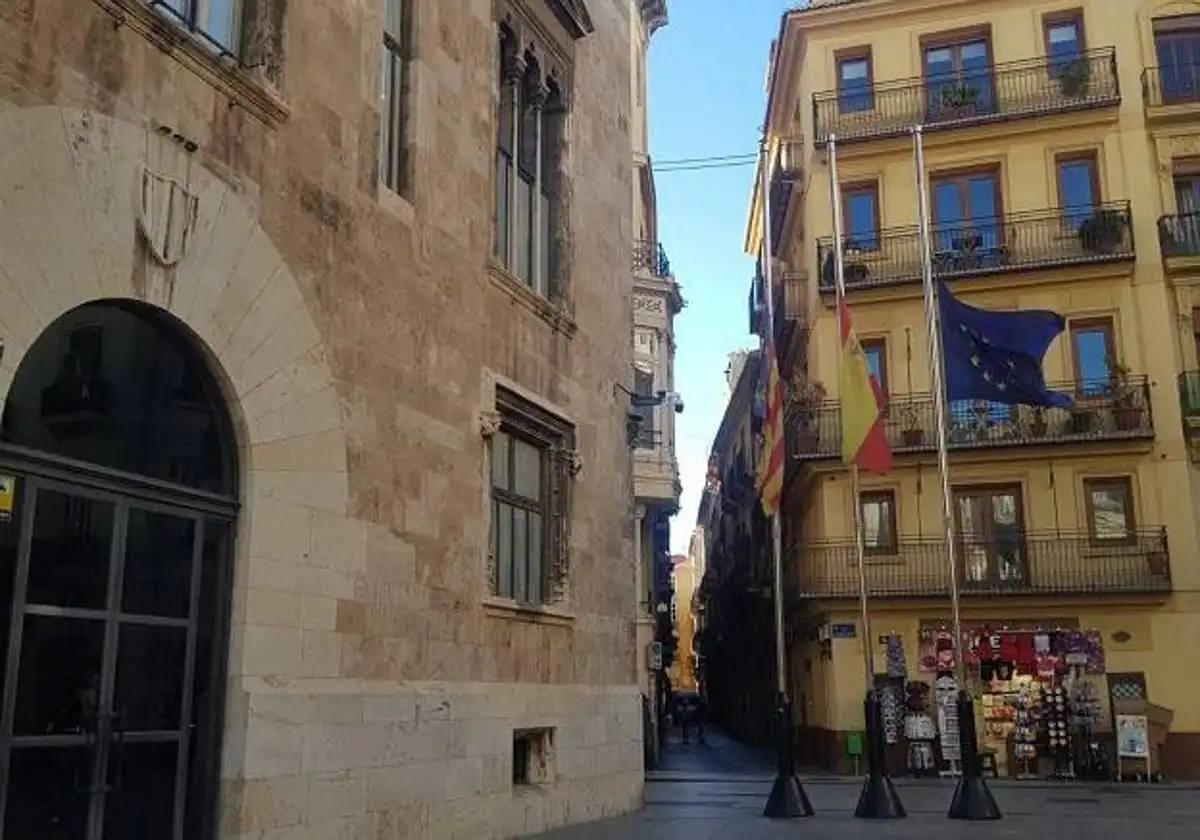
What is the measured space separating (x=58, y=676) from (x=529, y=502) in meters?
6.99

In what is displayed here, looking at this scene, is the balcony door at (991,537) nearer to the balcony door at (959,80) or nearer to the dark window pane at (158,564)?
the balcony door at (959,80)

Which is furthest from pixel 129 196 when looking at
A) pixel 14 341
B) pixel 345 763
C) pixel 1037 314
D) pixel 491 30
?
pixel 1037 314

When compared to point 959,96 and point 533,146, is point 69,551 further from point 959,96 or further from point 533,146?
point 959,96

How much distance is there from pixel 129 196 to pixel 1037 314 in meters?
14.5

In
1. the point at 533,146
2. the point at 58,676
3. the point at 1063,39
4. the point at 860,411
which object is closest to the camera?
the point at 58,676

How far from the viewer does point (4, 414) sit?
707 cm

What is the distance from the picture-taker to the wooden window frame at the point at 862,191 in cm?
3055

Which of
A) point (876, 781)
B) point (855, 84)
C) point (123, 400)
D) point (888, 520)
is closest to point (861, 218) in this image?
point (855, 84)

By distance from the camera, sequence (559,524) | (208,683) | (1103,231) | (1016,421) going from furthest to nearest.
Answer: (1103,231), (1016,421), (559,524), (208,683)

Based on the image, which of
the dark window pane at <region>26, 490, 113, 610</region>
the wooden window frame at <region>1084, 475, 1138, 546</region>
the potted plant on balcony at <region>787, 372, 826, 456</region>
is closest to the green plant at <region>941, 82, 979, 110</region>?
the potted plant on balcony at <region>787, 372, 826, 456</region>

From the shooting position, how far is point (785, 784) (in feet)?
52.4

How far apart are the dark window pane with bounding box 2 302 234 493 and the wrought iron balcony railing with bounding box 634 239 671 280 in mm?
24877

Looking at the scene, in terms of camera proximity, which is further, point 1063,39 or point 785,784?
point 1063,39

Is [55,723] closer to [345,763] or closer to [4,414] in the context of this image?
[4,414]
